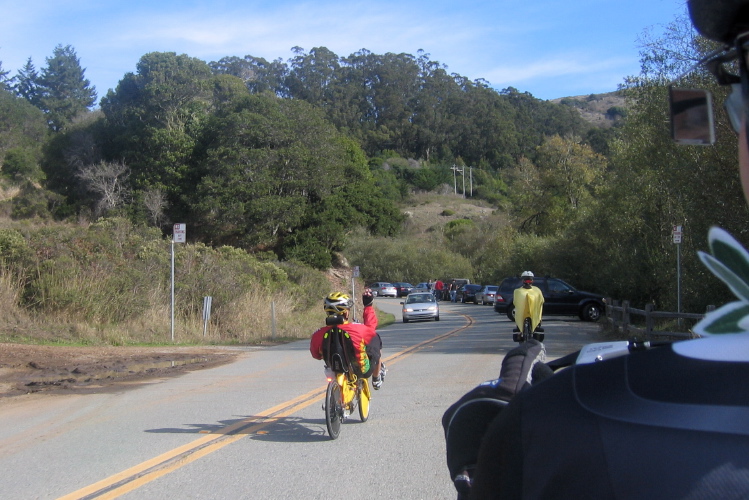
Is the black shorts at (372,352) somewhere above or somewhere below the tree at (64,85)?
below

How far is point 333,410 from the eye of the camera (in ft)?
25.0

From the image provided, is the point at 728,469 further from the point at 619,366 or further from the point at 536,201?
the point at 536,201

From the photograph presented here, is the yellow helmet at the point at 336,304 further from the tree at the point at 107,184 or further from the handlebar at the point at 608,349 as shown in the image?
the tree at the point at 107,184

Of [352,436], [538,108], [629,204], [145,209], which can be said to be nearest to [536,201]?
[629,204]

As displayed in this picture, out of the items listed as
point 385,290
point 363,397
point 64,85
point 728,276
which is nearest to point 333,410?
point 363,397

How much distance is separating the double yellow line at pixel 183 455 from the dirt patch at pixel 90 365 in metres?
3.95

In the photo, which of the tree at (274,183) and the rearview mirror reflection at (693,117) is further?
the tree at (274,183)

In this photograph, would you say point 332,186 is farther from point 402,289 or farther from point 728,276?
point 728,276

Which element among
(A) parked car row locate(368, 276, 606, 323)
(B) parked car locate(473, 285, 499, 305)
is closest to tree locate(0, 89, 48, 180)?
(B) parked car locate(473, 285, 499, 305)

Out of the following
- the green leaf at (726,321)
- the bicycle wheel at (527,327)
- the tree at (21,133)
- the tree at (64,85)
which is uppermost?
the tree at (64,85)

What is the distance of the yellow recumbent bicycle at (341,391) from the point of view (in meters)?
7.62

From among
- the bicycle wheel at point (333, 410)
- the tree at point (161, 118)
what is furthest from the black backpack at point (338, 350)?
the tree at point (161, 118)

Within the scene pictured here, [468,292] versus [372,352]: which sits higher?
[372,352]

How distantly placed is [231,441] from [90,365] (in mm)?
7840
